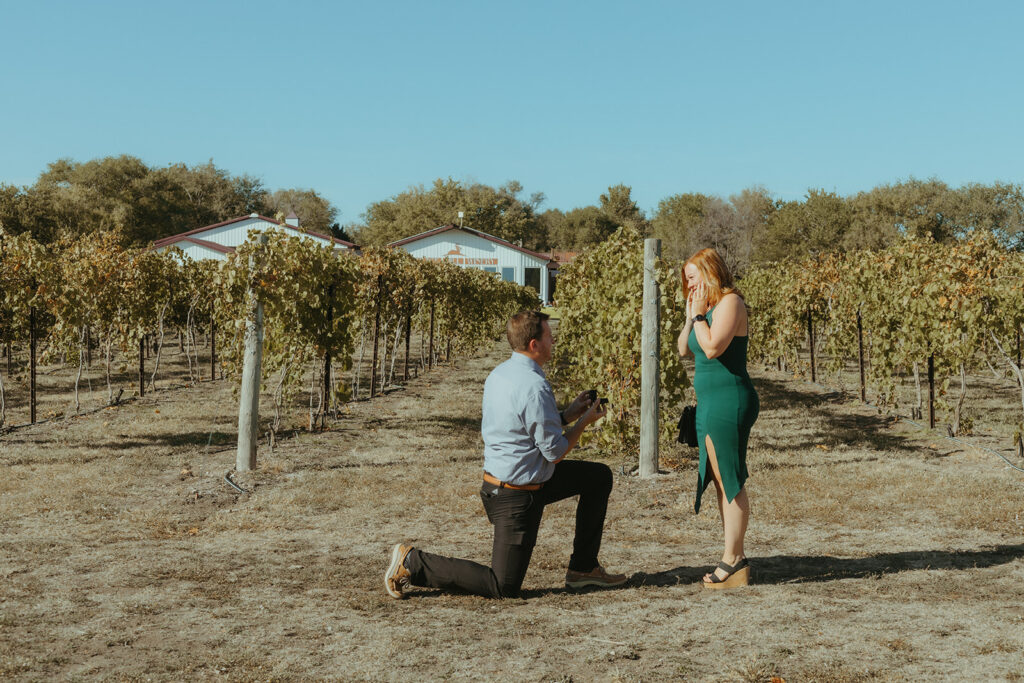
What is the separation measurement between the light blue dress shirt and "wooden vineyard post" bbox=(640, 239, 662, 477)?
363cm

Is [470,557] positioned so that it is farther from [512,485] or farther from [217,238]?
[217,238]

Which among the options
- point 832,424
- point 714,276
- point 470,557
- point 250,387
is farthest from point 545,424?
point 832,424

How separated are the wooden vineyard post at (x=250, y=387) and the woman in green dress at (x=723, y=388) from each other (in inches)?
183

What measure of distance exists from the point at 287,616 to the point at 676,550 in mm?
2413

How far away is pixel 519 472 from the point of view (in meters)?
3.96

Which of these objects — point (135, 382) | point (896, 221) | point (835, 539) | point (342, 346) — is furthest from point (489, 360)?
point (896, 221)

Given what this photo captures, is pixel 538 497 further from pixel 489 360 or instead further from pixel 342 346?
pixel 489 360

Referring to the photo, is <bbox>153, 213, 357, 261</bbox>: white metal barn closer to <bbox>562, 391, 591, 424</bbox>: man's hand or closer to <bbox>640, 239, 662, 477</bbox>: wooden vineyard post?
<bbox>640, 239, 662, 477</bbox>: wooden vineyard post

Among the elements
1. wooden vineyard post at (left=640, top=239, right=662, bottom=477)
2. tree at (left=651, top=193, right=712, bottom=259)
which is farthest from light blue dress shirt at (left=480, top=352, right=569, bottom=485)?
tree at (left=651, top=193, right=712, bottom=259)

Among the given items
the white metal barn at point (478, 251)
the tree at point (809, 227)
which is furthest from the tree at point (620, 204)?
the white metal barn at point (478, 251)

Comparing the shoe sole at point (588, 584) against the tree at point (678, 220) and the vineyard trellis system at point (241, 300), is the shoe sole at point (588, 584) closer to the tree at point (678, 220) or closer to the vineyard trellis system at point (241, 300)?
the vineyard trellis system at point (241, 300)

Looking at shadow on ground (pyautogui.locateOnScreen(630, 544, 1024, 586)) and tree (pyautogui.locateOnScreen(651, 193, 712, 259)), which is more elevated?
tree (pyautogui.locateOnScreen(651, 193, 712, 259))

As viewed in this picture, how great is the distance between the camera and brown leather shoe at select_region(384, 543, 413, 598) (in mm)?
4133

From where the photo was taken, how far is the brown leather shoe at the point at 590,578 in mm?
4324
